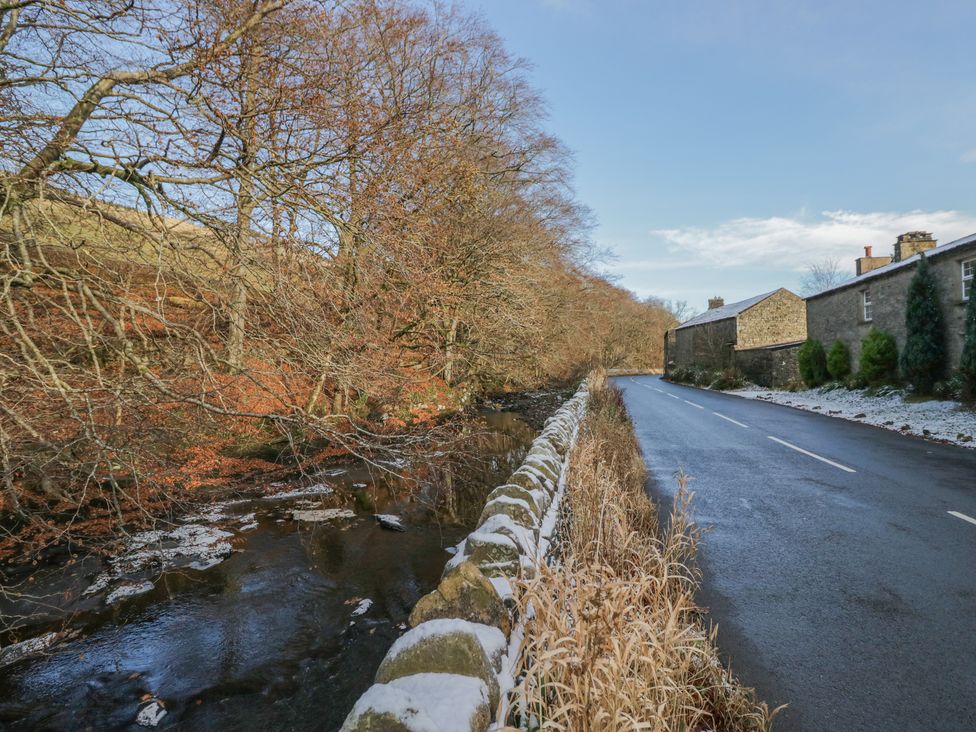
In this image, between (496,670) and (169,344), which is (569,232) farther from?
(496,670)

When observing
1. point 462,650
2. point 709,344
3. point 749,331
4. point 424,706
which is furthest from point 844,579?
point 709,344

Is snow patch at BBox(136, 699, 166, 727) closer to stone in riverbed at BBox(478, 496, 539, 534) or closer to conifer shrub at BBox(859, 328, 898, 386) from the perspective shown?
stone in riverbed at BBox(478, 496, 539, 534)

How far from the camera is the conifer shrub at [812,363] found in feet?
77.3

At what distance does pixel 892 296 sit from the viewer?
1936 centimetres

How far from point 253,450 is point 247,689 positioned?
7.30 meters

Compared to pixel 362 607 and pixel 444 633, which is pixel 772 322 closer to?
pixel 362 607

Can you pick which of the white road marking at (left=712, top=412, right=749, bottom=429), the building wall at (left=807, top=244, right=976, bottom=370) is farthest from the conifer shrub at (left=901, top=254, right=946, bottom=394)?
the white road marking at (left=712, top=412, right=749, bottom=429)

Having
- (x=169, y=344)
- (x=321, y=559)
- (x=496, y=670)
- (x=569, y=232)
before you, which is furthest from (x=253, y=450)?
(x=569, y=232)

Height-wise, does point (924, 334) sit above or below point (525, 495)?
above

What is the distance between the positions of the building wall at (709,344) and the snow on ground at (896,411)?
11985mm

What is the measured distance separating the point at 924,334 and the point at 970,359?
3.14 m

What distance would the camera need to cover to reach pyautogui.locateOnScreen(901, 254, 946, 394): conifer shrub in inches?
646

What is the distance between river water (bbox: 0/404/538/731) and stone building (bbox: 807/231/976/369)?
60.1 feet

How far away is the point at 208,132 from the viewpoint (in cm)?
472
